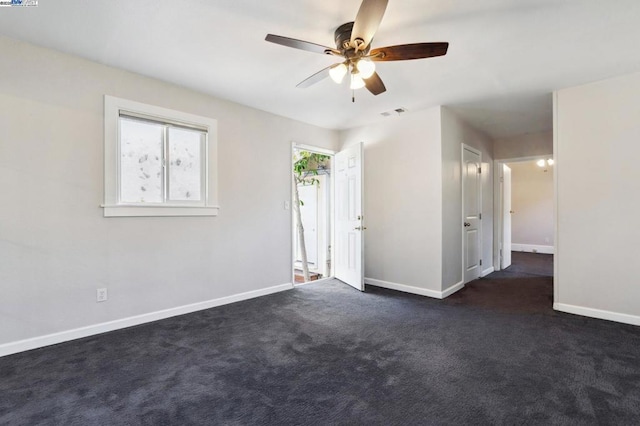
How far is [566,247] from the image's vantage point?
133 inches

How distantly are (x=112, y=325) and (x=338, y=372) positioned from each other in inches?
86.9

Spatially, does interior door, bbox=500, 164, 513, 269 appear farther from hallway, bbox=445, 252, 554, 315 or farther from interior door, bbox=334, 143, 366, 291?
interior door, bbox=334, 143, 366, 291

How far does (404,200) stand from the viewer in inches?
168

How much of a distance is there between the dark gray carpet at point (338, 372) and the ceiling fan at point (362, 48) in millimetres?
2145

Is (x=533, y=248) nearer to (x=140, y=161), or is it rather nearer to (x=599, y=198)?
(x=599, y=198)

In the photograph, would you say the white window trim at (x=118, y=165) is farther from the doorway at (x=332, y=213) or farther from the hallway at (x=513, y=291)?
the hallway at (x=513, y=291)

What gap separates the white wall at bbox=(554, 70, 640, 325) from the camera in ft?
9.95

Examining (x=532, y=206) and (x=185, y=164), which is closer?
(x=185, y=164)

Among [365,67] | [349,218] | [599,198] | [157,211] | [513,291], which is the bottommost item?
[513,291]

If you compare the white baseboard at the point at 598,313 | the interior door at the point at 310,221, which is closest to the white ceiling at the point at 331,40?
the white baseboard at the point at 598,313

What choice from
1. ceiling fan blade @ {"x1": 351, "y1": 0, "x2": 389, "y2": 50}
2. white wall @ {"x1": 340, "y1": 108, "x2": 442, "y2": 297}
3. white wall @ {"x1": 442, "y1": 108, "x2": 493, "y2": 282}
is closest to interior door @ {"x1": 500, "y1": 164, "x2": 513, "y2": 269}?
white wall @ {"x1": 442, "y1": 108, "x2": 493, "y2": 282}

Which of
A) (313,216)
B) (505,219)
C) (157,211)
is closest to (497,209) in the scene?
(505,219)

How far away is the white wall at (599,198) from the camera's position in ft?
9.95

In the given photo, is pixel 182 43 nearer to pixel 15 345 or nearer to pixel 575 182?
pixel 15 345
